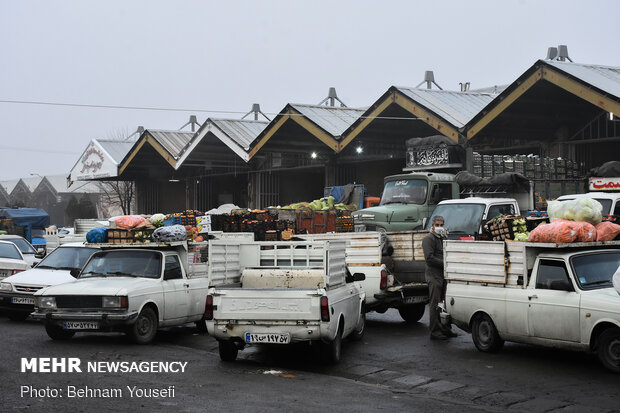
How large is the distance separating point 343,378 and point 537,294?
2.87 metres

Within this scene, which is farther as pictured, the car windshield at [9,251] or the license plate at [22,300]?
the car windshield at [9,251]

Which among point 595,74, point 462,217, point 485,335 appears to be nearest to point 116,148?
point 595,74

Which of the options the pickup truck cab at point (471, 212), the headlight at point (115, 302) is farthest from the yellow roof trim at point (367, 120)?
the headlight at point (115, 302)

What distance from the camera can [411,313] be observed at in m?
15.2

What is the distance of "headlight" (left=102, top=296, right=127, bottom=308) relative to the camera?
1222 centimetres

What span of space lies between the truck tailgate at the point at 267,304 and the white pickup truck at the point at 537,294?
278 centimetres

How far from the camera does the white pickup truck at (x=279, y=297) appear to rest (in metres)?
10.3

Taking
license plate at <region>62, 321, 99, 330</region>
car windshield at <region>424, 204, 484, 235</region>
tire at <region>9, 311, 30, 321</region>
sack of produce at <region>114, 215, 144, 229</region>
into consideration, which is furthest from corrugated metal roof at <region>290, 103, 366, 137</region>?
license plate at <region>62, 321, 99, 330</region>

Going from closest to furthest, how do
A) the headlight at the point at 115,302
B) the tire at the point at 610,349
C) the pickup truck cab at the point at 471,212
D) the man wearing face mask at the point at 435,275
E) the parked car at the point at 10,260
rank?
the tire at the point at 610,349, the headlight at the point at 115,302, the man wearing face mask at the point at 435,275, the parked car at the point at 10,260, the pickup truck cab at the point at 471,212

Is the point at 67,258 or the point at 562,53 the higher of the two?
the point at 562,53

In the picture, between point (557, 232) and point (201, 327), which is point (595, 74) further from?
point (201, 327)

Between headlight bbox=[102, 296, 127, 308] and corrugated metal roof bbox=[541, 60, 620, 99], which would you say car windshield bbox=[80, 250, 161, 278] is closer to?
headlight bbox=[102, 296, 127, 308]

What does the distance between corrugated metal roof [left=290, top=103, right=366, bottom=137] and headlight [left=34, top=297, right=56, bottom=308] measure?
21075 mm

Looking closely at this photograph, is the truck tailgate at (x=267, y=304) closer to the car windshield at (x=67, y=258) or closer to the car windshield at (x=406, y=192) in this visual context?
the car windshield at (x=67, y=258)
